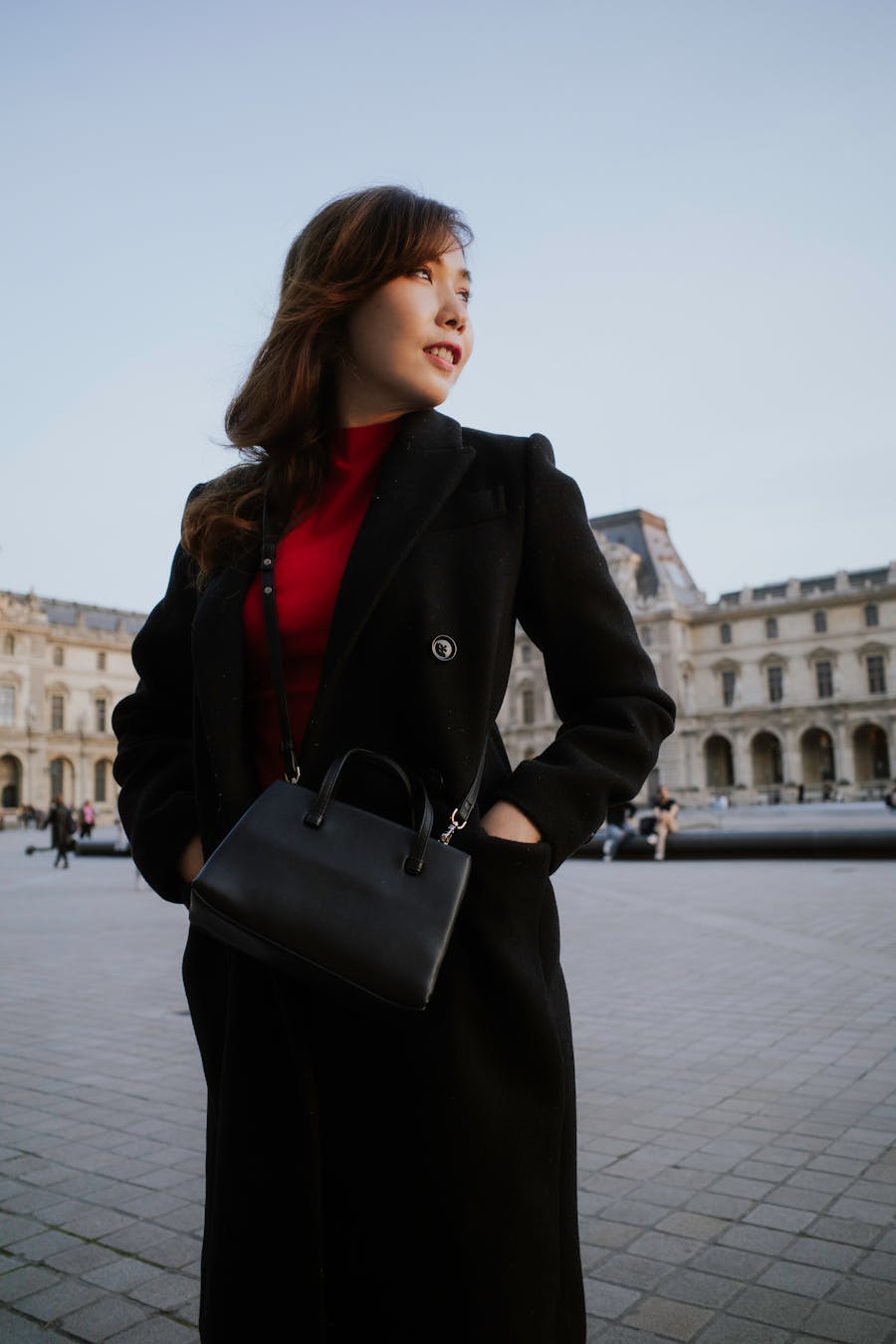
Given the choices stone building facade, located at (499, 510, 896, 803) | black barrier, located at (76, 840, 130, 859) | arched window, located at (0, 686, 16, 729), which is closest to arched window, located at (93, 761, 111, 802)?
arched window, located at (0, 686, 16, 729)

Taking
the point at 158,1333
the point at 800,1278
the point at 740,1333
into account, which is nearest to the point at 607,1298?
the point at 740,1333

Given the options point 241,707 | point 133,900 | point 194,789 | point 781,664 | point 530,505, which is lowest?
point 133,900

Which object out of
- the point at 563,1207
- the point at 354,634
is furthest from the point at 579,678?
the point at 563,1207

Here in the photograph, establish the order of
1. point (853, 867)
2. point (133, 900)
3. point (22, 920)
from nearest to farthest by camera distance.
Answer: point (22, 920) < point (133, 900) < point (853, 867)

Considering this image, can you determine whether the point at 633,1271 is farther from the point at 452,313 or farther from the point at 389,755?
the point at 452,313

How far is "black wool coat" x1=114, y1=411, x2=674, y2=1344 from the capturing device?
140 centimetres

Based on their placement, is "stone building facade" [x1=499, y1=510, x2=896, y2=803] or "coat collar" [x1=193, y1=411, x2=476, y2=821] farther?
"stone building facade" [x1=499, y1=510, x2=896, y2=803]

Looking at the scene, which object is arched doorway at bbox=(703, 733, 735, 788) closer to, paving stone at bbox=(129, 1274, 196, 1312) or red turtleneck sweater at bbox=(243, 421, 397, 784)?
→ paving stone at bbox=(129, 1274, 196, 1312)

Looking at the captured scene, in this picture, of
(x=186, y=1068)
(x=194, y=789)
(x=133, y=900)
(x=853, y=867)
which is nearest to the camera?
(x=194, y=789)

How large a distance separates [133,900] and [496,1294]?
13634 millimetres

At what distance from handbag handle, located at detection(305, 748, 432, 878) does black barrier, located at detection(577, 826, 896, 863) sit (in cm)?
1457

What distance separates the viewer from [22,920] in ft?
38.9

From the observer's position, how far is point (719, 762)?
207ft

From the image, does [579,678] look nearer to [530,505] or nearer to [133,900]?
[530,505]
